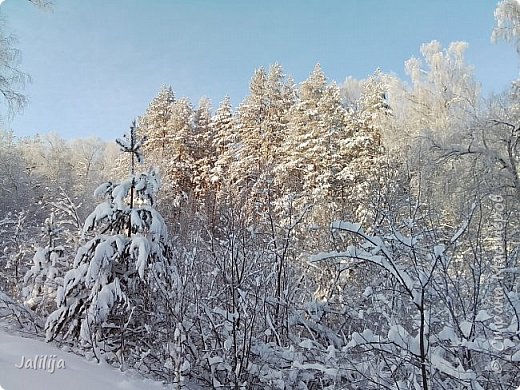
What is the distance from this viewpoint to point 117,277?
9.04 feet

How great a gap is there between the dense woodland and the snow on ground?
1.06 feet

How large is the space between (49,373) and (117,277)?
110cm

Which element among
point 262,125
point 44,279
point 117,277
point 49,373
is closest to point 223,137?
point 262,125

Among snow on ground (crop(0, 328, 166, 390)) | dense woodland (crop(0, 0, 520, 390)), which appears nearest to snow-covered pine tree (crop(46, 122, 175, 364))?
dense woodland (crop(0, 0, 520, 390))

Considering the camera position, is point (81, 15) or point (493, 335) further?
point (81, 15)

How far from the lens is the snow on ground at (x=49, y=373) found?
1.56m

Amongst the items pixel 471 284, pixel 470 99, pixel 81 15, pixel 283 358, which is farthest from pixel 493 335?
pixel 81 15

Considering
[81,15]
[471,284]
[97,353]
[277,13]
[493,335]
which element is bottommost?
[97,353]

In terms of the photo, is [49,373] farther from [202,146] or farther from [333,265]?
[202,146]

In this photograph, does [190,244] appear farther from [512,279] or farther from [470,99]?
[470,99]

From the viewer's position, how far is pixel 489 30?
2355mm

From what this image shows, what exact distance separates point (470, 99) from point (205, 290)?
117 inches

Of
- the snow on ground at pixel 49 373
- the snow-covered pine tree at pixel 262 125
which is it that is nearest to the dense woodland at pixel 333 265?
the snow-covered pine tree at pixel 262 125

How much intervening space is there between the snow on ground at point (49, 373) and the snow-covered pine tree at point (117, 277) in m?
0.49
